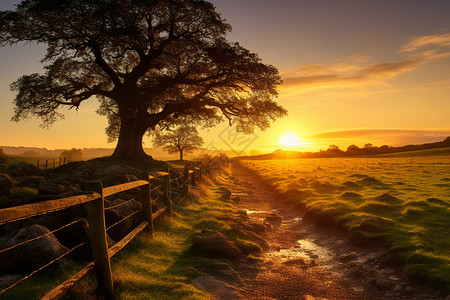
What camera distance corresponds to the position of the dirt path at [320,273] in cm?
735

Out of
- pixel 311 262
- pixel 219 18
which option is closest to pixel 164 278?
pixel 311 262

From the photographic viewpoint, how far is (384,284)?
775cm

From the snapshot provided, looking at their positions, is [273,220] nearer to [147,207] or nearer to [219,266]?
[219,266]

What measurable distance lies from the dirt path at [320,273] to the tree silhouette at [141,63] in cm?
1695

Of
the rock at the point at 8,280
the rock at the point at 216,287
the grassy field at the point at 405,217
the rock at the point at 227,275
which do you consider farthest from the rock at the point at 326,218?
the rock at the point at 8,280


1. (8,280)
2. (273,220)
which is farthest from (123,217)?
(273,220)

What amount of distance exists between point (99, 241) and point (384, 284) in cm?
697

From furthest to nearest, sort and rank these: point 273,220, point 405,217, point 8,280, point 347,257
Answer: point 273,220 < point 405,217 < point 347,257 < point 8,280

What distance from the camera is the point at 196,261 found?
836 cm

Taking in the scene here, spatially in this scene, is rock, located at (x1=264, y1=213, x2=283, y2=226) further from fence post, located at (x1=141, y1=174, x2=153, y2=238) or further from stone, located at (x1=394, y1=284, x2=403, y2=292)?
stone, located at (x1=394, y1=284, x2=403, y2=292)

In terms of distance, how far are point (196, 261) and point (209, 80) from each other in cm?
2308

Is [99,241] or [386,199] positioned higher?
[99,241]

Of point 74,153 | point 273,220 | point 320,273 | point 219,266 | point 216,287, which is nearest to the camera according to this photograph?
point 216,287

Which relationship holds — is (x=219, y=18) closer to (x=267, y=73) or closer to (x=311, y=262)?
(x=267, y=73)
